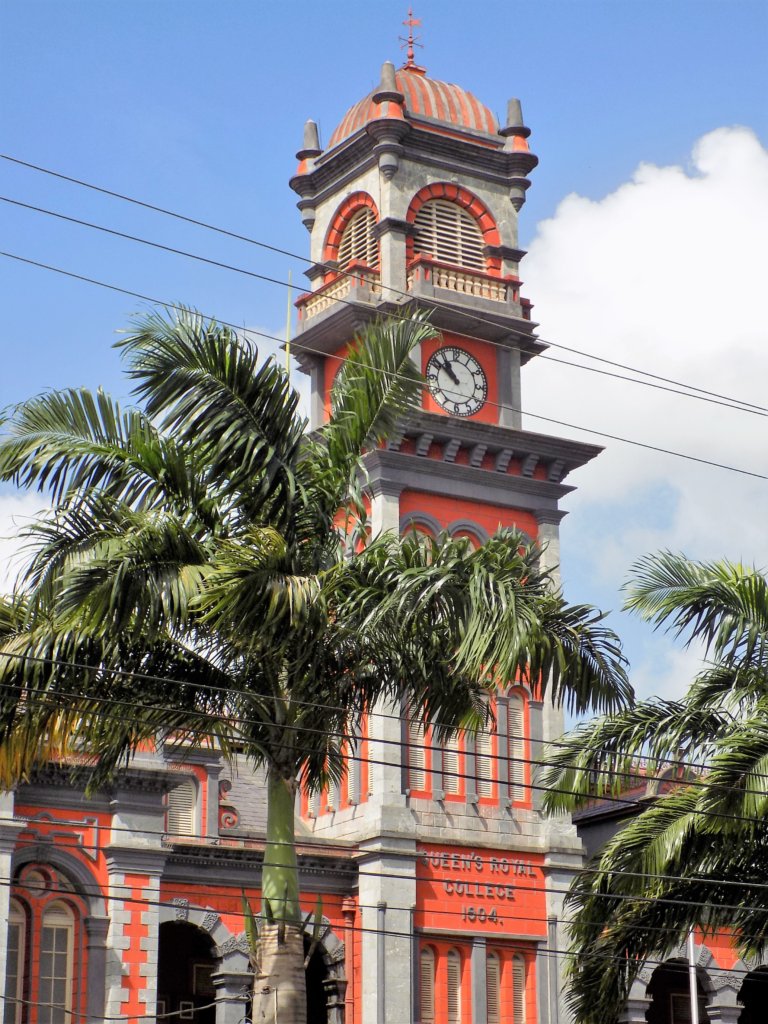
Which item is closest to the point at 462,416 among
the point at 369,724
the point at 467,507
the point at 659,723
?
the point at 467,507

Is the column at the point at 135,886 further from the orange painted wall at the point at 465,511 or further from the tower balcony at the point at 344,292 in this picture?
the tower balcony at the point at 344,292

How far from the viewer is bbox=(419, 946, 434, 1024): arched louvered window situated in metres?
36.4

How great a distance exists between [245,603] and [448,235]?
27.4m

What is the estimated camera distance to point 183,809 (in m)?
36.1

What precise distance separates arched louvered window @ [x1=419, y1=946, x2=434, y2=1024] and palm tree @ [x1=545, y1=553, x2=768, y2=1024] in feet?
50.5

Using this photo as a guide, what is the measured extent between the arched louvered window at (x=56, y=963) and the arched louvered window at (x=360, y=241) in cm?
1699

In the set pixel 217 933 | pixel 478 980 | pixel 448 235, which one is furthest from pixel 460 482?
pixel 217 933

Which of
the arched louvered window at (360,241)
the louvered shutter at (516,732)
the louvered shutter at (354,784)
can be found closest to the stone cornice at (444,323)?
the arched louvered window at (360,241)

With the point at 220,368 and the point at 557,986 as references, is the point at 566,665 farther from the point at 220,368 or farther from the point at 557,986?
the point at 557,986

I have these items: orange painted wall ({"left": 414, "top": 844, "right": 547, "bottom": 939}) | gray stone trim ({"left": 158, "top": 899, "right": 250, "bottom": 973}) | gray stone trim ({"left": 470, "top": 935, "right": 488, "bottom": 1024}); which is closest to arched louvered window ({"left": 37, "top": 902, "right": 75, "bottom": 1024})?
gray stone trim ({"left": 158, "top": 899, "right": 250, "bottom": 973})

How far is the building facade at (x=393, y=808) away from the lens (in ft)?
107

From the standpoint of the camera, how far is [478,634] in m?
16.6

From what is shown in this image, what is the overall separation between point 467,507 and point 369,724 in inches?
240

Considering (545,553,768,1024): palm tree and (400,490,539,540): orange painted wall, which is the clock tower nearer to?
(400,490,539,540): orange painted wall
